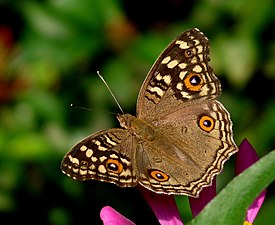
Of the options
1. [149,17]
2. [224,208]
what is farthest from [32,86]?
[224,208]

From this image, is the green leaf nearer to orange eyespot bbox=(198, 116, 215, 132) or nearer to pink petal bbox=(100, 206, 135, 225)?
pink petal bbox=(100, 206, 135, 225)

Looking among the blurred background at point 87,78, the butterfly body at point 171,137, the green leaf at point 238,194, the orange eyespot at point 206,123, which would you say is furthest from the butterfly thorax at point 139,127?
the blurred background at point 87,78

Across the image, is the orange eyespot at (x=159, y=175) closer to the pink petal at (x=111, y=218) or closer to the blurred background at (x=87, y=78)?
the pink petal at (x=111, y=218)

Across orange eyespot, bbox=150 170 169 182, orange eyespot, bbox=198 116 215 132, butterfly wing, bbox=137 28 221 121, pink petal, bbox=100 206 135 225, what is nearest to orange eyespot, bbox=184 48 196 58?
butterfly wing, bbox=137 28 221 121

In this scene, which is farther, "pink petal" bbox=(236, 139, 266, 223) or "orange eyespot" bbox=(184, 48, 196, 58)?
"orange eyespot" bbox=(184, 48, 196, 58)

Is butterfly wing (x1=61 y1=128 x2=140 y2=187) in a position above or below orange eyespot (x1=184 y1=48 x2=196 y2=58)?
below
